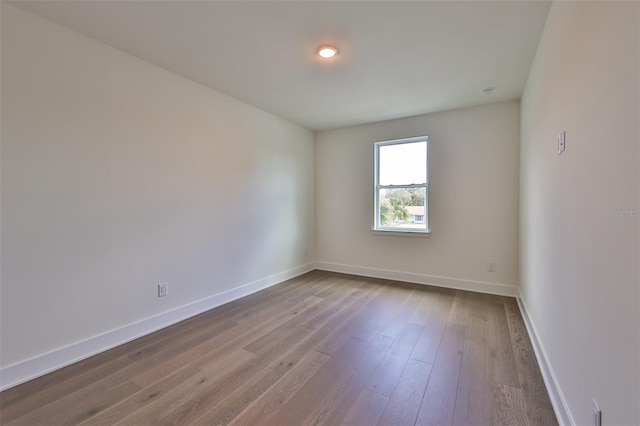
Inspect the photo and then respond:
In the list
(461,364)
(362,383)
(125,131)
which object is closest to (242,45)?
(125,131)

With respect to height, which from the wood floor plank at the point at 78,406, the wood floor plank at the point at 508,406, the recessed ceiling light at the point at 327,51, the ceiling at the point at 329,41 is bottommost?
the wood floor plank at the point at 78,406

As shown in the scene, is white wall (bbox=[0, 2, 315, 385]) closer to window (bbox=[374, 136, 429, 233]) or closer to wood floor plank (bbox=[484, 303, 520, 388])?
window (bbox=[374, 136, 429, 233])

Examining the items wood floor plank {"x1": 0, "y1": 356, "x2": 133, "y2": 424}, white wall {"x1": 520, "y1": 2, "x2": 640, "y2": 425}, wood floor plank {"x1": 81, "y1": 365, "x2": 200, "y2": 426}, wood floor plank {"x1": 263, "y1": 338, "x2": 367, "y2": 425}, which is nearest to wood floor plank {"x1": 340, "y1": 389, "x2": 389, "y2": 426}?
wood floor plank {"x1": 263, "y1": 338, "x2": 367, "y2": 425}

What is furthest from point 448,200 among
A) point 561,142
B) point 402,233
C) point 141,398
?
point 141,398

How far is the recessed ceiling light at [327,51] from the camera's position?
2.27 meters

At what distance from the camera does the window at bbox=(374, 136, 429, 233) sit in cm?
407

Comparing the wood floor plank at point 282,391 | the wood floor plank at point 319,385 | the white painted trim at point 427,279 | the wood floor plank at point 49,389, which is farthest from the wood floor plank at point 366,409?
the white painted trim at point 427,279

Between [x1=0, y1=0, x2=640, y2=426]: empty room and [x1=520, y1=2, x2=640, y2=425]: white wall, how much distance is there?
0.04 feet

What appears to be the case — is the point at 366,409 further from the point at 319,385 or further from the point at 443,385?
the point at 443,385

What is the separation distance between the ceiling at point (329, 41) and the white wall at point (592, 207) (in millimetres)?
516

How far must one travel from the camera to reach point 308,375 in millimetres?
1908

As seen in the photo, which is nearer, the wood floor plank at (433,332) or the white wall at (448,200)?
the wood floor plank at (433,332)

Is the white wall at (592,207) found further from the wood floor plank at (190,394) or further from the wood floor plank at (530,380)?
the wood floor plank at (190,394)

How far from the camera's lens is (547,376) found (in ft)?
5.82
